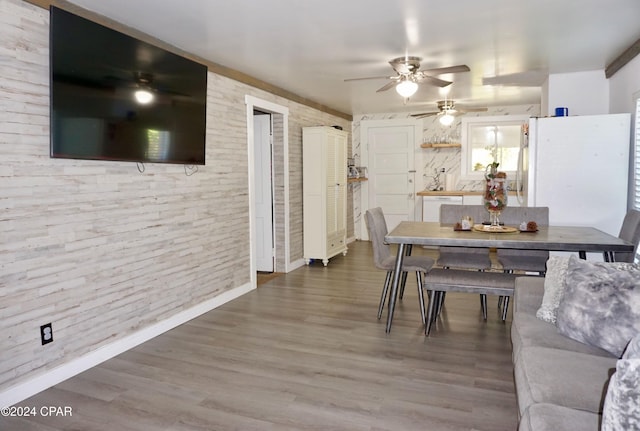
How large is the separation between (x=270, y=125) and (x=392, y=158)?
10.3ft

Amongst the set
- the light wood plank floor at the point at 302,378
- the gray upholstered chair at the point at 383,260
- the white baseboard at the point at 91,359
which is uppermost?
the gray upholstered chair at the point at 383,260

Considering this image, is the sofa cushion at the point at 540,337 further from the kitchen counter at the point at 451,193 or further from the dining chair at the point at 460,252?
the kitchen counter at the point at 451,193

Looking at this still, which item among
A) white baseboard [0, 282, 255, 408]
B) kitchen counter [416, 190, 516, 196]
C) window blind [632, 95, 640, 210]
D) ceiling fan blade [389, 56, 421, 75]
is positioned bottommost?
white baseboard [0, 282, 255, 408]

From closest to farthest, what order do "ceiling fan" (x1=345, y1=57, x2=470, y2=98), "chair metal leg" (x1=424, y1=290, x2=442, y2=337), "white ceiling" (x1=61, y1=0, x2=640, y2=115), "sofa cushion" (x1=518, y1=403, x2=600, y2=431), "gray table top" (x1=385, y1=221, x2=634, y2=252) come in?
"sofa cushion" (x1=518, y1=403, x2=600, y2=431) → "white ceiling" (x1=61, y1=0, x2=640, y2=115) → "gray table top" (x1=385, y1=221, x2=634, y2=252) → "chair metal leg" (x1=424, y1=290, x2=442, y2=337) → "ceiling fan" (x1=345, y1=57, x2=470, y2=98)

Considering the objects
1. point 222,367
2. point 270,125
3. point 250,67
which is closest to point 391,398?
point 222,367

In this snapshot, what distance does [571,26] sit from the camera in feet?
10.6

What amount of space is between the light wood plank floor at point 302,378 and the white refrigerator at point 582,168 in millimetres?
1198

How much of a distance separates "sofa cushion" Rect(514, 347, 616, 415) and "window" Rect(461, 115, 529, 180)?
5.97 meters

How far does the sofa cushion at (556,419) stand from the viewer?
1.32 meters

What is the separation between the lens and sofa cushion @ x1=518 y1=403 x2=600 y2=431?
132 centimetres

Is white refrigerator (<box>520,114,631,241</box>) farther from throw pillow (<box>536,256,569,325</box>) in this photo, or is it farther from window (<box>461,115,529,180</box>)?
window (<box>461,115,529,180</box>)

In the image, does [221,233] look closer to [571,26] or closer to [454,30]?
[454,30]

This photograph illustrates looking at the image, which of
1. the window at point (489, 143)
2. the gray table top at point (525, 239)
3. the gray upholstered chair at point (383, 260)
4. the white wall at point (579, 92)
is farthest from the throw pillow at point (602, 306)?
the window at point (489, 143)

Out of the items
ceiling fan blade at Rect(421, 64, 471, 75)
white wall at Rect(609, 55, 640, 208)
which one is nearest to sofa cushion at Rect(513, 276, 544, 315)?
ceiling fan blade at Rect(421, 64, 471, 75)
